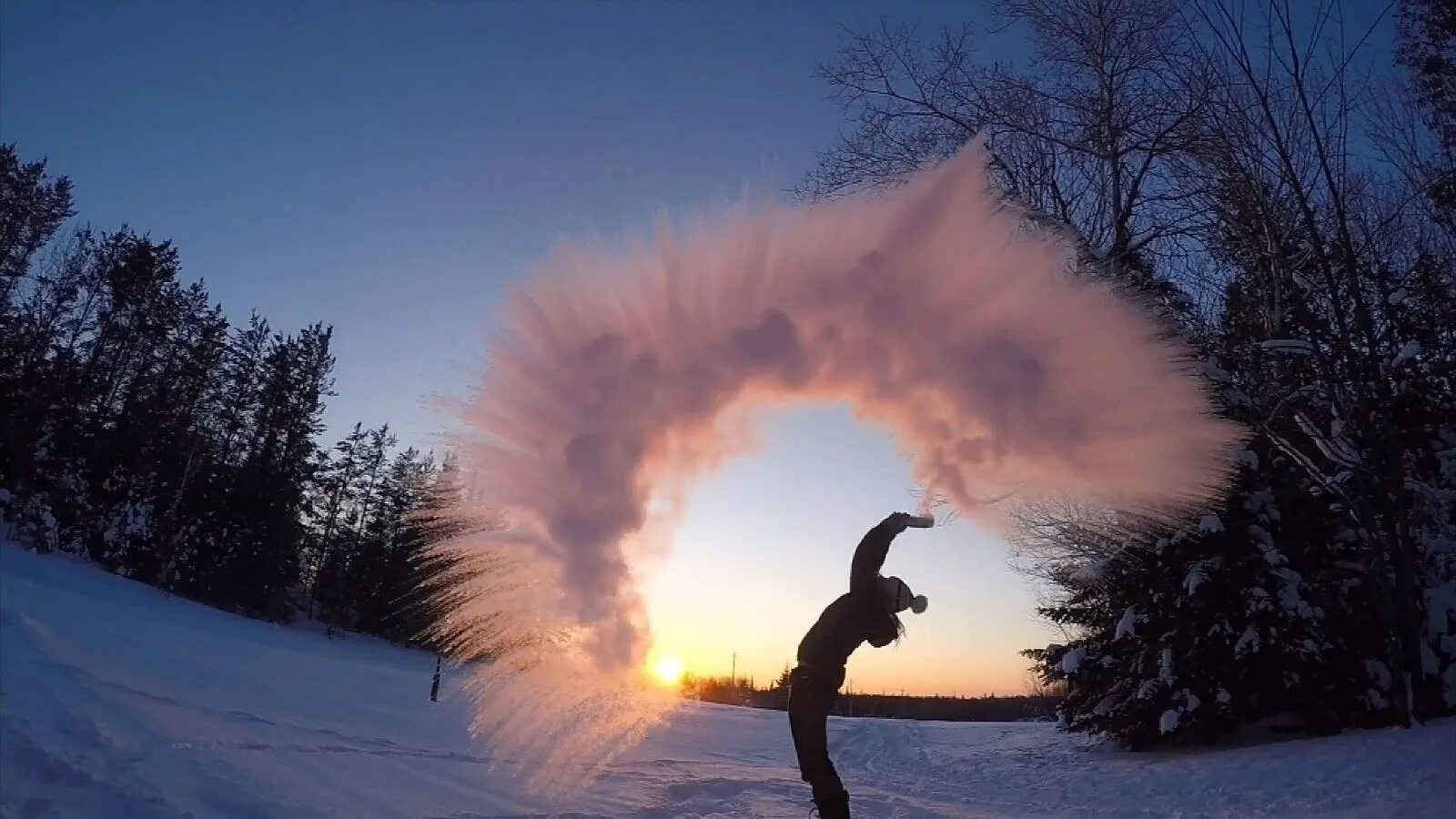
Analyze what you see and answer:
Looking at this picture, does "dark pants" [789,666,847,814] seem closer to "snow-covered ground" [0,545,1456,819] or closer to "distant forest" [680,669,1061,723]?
"snow-covered ground" [0,545,1456,819]

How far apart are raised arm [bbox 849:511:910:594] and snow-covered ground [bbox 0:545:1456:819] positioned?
8.13ft

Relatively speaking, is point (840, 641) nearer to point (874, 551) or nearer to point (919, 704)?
point (874, 551)

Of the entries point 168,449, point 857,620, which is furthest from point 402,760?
point 168,449

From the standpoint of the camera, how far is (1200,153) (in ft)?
43.2

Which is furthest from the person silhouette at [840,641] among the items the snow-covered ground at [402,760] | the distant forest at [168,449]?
the distant forest at [168,449]

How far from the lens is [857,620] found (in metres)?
5.73

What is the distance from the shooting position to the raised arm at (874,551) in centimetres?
567

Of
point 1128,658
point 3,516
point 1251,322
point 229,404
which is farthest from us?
point 229,404

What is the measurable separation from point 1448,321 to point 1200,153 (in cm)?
460

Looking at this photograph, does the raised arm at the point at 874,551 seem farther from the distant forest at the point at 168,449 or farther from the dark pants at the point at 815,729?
the distant forest at the point at 168,449

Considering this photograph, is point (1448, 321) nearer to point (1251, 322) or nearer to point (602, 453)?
point (1251, 322)

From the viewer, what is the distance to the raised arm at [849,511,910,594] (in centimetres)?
567

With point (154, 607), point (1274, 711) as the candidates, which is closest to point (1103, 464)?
point (1274, 711)

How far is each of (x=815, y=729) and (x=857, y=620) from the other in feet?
2.54
